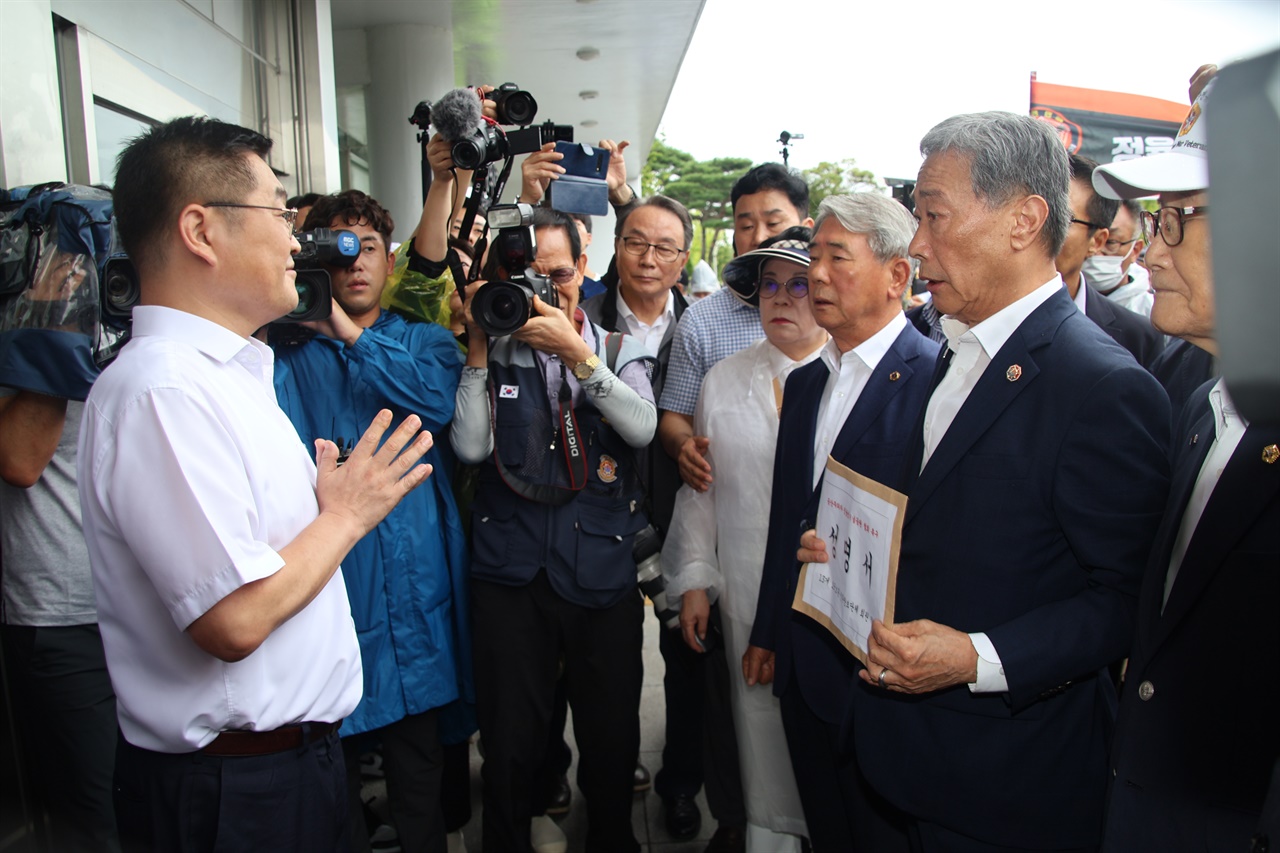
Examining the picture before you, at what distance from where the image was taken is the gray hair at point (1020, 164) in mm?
1547

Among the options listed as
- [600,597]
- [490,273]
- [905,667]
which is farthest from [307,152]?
[905,667]

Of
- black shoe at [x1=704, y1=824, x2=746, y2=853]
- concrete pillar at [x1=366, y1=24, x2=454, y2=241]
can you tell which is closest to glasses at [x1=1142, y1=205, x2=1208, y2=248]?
black shoe at [x1=704, y1=824, x2=746, y2=853]

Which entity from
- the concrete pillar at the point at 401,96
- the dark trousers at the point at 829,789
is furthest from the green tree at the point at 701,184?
the dark trousers at the point at 829,789

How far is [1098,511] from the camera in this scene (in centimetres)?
137

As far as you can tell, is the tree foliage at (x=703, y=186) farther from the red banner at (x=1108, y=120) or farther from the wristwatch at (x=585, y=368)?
the wristwatch at (x=585, y=368)

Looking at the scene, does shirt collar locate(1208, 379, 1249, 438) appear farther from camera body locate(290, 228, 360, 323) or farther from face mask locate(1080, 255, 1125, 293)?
face mask locate(1080, 255, 1125, 293)

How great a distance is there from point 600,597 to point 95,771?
141 centimetres

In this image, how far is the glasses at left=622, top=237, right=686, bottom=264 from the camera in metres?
3.18

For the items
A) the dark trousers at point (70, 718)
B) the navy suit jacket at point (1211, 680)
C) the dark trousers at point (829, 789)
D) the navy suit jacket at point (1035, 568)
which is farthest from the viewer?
the dark trousers at point (70, 718)

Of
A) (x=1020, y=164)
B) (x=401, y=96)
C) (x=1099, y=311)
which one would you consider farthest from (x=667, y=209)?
(x=401, y=96)

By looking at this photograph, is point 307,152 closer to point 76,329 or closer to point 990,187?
point 76,329

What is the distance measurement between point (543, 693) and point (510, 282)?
126cm

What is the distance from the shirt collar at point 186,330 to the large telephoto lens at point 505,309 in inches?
32.5

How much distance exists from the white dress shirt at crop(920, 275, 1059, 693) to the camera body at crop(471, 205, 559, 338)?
111cm
